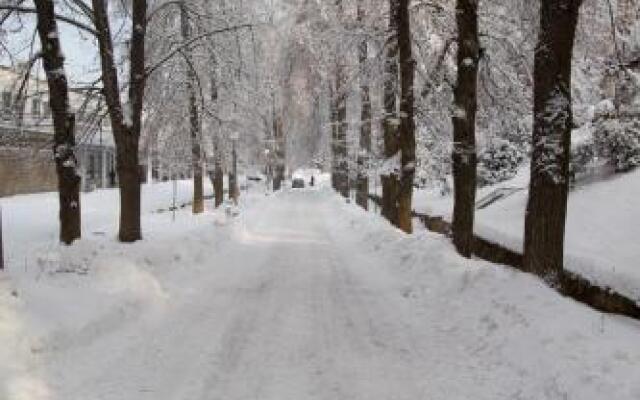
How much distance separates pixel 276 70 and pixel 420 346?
104ft

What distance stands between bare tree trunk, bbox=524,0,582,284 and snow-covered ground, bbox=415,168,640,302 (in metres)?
0.79

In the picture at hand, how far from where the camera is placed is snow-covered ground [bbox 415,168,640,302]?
1024cm

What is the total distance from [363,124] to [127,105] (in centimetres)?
1371

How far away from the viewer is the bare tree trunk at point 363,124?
22788 mm

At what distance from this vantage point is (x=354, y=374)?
26.2 feet

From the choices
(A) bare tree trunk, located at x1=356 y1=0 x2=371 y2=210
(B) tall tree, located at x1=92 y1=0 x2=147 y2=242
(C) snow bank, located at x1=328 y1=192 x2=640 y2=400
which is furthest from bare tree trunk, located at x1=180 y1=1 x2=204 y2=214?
(C) snow bank, located at x1=328 y1=192 x2=640 y2=400

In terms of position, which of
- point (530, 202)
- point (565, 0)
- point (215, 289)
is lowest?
point (215, 289)

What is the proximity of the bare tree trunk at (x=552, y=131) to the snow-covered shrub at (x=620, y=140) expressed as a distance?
5.44m

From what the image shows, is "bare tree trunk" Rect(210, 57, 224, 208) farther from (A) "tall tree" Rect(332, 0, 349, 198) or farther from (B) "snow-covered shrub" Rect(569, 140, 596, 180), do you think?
(B) "snow-covered shrub" Rect(569, 140, 596, 180)

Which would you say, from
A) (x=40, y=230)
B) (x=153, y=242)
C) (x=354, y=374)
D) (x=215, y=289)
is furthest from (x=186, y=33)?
(x=354, y=374)

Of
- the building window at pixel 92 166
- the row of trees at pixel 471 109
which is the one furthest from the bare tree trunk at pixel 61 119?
the building window at pixel 92 166

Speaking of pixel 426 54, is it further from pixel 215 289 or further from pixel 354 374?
pixel 354 374

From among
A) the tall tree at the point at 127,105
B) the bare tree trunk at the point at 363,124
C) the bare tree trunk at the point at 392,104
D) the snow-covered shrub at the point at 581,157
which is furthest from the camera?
the bare tree trunk at the point at 363,124

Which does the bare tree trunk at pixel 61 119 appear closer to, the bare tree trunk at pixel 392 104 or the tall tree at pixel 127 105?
the tall tree at pixel 127 105
